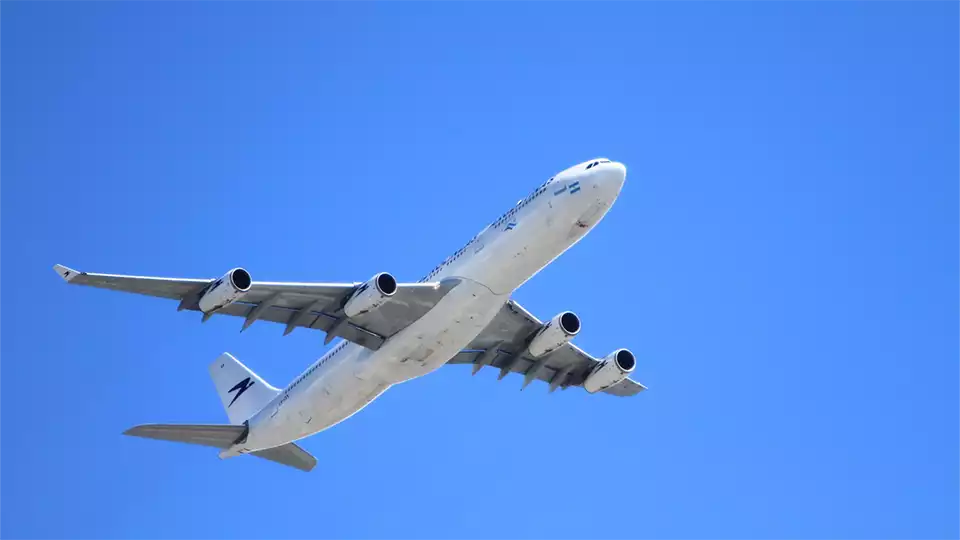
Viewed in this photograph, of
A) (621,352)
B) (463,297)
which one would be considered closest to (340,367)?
(463,297)

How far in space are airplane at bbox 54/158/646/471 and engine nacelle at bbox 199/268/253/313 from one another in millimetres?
35

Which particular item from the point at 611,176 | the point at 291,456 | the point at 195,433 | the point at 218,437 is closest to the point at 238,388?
the point at 291,456

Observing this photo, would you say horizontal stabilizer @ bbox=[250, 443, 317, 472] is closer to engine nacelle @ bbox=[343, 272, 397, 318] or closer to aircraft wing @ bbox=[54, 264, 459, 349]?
aircraft wing @ bbox=[54, 264, 459, 349]

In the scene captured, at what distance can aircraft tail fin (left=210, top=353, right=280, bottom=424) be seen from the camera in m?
63.3

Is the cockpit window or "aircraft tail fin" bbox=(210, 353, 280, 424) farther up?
the cockpit window

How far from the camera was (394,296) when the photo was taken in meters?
52.4

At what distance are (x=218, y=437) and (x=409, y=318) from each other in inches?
437

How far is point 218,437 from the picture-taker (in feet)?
194

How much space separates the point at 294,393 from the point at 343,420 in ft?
7.40

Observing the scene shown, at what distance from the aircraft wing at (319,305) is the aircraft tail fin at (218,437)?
255 inches

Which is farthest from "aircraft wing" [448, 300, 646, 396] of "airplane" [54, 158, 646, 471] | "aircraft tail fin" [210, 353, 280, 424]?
"aircraft tail fin" [210, 353, 280, 424]

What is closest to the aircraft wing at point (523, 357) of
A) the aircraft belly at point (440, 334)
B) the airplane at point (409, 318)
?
the airplane at point (409, 318)

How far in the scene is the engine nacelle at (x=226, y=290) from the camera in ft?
163

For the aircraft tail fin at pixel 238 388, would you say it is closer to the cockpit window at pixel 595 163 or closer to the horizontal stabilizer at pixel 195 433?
the horizontal stabilizer at pixel 195 433
